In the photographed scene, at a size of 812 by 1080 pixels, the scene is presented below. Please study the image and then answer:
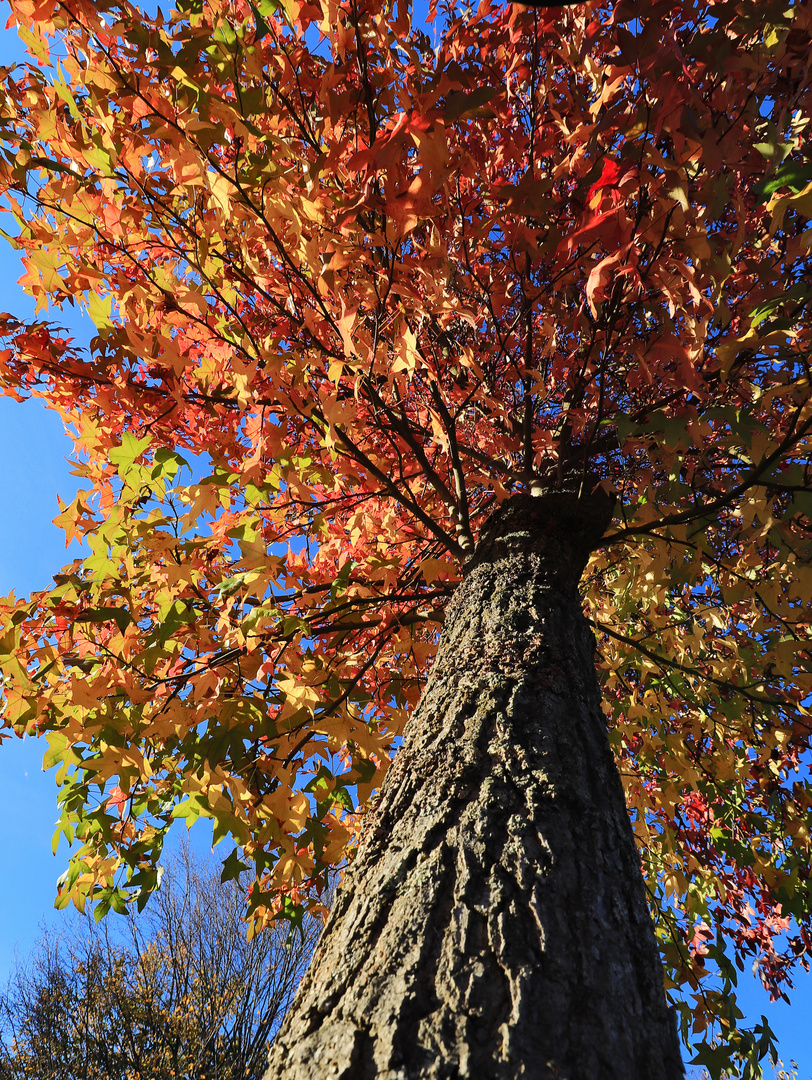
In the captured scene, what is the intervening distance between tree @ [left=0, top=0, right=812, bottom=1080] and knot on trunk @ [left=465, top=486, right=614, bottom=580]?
0.02 metres

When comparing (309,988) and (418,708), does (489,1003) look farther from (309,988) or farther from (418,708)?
(418,708)

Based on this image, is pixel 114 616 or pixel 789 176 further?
pixel 114 616

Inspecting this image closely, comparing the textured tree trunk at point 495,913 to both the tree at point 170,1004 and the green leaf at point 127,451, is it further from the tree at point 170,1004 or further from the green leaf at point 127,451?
the tree at point 170,1004

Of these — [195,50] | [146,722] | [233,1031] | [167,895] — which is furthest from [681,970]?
[167,895]

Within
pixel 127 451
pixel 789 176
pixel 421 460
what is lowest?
pixel 789 176

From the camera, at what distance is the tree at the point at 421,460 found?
103 cm

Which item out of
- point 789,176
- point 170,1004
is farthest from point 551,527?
point 170,1004

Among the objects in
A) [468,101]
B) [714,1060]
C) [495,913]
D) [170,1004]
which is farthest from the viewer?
[170,1004]

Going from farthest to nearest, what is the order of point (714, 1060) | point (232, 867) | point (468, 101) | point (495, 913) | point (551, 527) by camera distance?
point (551, 527)
point (714, 1060)
point (232, 867)
point (468, 101)
point (495, 913)

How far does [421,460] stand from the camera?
2271mm

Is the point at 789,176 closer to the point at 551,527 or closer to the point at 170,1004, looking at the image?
the point at 551,527

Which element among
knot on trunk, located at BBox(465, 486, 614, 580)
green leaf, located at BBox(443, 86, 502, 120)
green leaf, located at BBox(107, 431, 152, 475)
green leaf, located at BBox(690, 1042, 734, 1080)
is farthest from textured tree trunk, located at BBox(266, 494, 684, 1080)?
green leaf, located at BBox(690, 1042, 734, 1080)

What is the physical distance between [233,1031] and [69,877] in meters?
11.0

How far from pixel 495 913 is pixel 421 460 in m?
1.61
